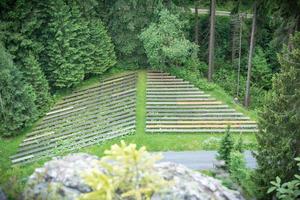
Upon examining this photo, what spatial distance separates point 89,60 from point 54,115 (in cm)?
546

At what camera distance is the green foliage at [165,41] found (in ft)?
114

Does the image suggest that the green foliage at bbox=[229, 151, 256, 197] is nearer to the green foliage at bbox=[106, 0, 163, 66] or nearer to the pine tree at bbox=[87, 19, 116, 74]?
the pine tree at bbox=[87, 19, 116, 74]

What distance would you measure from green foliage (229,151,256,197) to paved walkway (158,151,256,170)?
4.02 meters

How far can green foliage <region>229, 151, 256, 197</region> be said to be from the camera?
21.8 meters

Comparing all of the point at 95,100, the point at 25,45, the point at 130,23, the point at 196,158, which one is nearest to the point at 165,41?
the point at 130,23

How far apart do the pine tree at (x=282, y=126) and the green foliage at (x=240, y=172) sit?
4.43 ft

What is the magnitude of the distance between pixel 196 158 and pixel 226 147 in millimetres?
3976

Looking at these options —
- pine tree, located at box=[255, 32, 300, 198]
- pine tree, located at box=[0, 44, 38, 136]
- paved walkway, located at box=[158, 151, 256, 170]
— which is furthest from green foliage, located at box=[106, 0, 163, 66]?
pine tree, located at box=[255, 32, 300, 198]

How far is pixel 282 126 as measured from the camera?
19.3 m

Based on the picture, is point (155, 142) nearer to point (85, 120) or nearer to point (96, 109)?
point (85, 120)

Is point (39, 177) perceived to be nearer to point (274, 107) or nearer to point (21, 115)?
point (274, 107)

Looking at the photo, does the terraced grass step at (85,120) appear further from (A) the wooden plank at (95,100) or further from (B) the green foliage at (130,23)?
(B) the green foliage at (130,23)

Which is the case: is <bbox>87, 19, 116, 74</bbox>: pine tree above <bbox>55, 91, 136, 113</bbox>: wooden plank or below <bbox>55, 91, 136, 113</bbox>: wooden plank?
above

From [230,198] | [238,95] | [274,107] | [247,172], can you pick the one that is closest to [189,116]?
[238,95]
